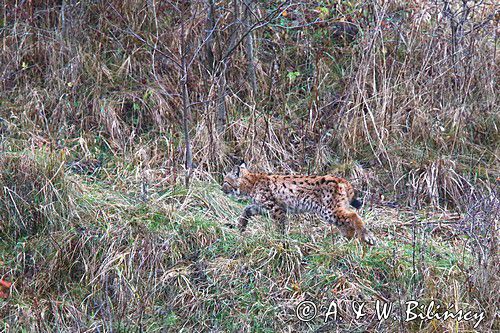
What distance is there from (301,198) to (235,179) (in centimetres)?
80

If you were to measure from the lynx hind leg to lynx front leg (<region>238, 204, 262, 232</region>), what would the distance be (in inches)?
32.9

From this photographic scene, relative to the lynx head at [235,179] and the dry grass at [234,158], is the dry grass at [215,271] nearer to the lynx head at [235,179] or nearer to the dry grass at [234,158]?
the dry grass at [234,158]

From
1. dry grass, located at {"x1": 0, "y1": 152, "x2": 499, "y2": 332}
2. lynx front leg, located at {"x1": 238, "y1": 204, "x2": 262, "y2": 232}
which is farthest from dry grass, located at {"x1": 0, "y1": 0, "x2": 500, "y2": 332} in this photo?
lynx front leg, located at {"x1": 238, "y1": 204, "x2": 262, "y2": 232}

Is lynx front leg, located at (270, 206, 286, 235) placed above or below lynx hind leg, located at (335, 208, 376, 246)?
below

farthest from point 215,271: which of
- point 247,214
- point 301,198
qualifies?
point 301,198

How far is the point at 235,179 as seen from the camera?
29.0ft

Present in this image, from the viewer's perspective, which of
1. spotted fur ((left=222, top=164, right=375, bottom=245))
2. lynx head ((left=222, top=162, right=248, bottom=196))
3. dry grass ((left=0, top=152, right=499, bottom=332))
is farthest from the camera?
lynx head ((left=222, top=162, right=248, bottom=196))

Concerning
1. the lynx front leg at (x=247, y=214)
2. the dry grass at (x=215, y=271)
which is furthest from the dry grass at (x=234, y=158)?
the lynx front leg at (x=247, y=214)

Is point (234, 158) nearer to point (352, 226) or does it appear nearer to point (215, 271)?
point (352, 226)

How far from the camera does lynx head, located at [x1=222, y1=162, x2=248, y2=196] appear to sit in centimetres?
880

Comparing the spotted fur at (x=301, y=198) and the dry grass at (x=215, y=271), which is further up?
the spotted fur at (x=301, y=198)

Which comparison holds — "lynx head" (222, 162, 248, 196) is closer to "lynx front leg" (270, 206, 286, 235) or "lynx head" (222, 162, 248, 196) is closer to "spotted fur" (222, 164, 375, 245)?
"spotted fur" (222, 164, 375, 245)

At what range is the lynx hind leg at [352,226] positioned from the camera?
792cm

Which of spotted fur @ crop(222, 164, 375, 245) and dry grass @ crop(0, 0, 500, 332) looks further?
spotted fur @ crop(222, 164, 375, 245)
